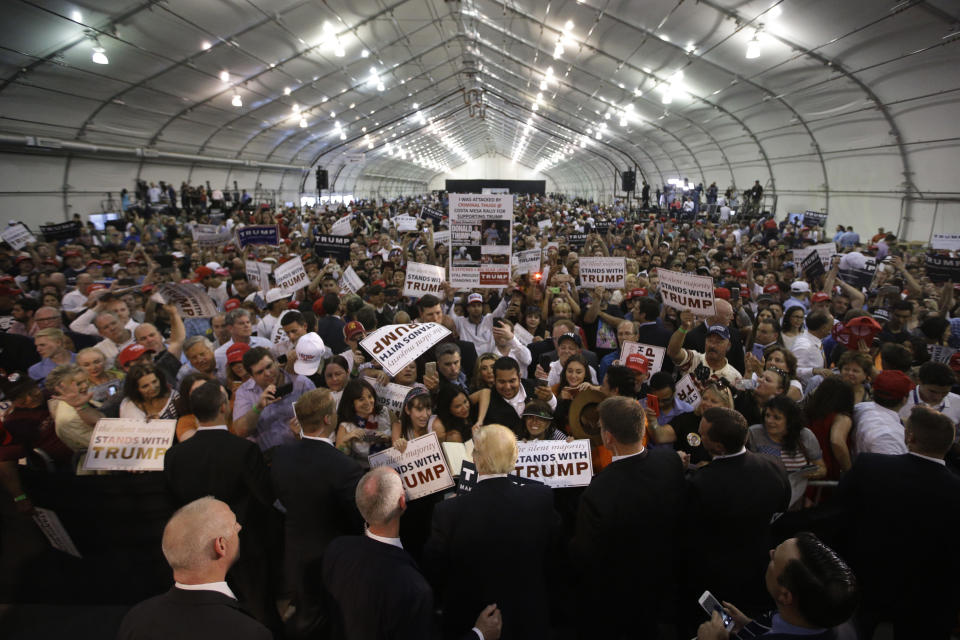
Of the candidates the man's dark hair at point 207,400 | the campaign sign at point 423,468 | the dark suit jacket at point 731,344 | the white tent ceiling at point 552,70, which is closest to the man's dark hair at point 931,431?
the campaign sign at point 423,468

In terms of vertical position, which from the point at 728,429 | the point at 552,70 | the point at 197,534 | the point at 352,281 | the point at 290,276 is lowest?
the point at 197,534

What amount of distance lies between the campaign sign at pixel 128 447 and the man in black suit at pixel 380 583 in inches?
76.5

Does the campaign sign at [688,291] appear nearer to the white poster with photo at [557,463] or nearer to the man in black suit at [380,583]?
the white poster with photo at [557,463]

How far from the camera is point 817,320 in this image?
6086 millimetres

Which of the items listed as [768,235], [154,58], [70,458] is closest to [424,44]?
[154,58]

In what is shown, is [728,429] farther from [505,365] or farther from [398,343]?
[398,343]

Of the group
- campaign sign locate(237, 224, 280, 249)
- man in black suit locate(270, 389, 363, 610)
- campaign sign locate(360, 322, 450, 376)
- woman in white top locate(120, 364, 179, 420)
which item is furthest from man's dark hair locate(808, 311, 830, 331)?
campaign sign locate(237, 224, 280, 249)

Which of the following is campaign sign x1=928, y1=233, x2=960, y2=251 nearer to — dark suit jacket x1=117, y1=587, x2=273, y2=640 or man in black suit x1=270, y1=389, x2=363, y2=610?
man in black suit x1=270, y1=389, x2=363, y2=610

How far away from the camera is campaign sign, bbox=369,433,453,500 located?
3342mm

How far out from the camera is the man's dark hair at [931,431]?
289 cm

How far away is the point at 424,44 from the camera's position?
25.5 meters

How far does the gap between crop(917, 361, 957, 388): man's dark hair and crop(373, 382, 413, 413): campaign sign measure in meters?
4.26

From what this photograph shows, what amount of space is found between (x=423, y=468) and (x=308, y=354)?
76.6 inches

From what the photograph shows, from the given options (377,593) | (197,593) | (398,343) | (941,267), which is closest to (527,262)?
(398,343)
